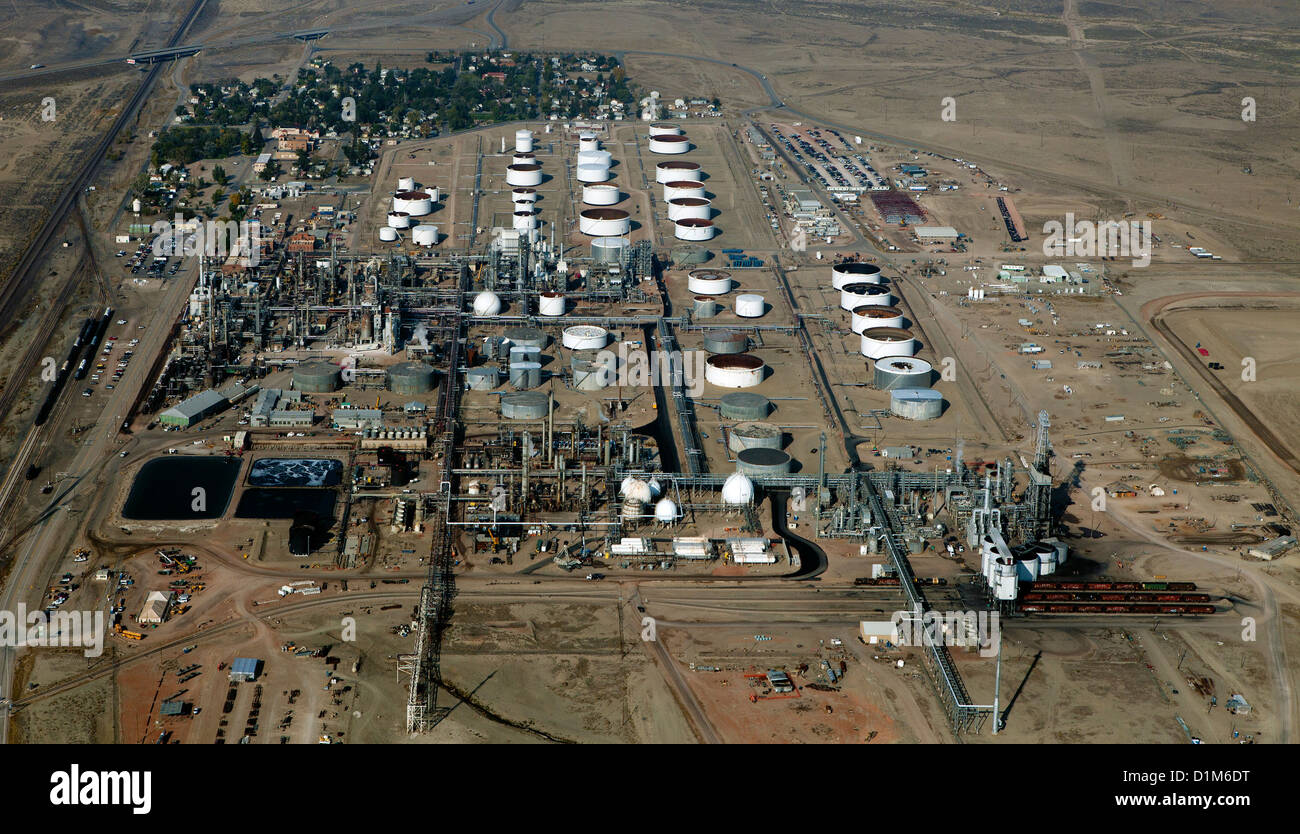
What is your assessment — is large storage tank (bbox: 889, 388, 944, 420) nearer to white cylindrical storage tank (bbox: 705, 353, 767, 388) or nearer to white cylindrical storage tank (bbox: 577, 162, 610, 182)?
white cylindrical storage tank (bbox: 705, 353, 767, 388)

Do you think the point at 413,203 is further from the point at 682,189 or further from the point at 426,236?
the point at 682,189

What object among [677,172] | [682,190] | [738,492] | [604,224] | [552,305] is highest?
[677,172]

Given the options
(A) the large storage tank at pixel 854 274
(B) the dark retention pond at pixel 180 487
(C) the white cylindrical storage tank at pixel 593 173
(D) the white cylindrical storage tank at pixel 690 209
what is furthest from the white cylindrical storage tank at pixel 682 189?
(B) the dark retention pond at pixel 180 487

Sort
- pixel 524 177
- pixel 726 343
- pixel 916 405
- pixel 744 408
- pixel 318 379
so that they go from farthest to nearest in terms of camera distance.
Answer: pixel 524 177, pixel 726 343, pixel 318 379, pixel 916 405, pixel 744 408

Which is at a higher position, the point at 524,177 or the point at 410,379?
the point at 524,177

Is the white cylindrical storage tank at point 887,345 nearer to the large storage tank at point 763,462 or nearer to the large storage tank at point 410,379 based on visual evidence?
the large storage tank at point 763,462

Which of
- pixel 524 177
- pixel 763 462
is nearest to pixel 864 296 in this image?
pixel 763 462

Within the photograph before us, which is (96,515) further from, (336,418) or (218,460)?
(336,418)
